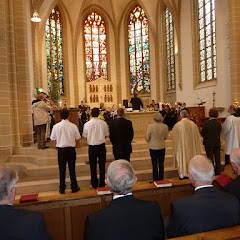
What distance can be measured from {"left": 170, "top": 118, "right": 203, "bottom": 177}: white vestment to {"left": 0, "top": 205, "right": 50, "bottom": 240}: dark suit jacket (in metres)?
4.95

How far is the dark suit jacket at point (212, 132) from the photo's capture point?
22.6ft

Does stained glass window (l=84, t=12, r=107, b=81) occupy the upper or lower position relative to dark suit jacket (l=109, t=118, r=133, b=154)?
upper

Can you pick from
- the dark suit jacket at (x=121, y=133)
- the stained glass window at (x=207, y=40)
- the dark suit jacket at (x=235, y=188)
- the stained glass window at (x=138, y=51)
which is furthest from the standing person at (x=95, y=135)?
the stained glass window at (x=138, y=51)

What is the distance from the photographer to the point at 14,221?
2096 mm

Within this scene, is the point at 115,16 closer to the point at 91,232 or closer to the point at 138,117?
the point at 138,117

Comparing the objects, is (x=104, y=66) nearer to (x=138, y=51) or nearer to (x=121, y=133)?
(x=138, y=51)

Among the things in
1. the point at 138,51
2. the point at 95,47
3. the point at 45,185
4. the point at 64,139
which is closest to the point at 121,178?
the point at 64,139

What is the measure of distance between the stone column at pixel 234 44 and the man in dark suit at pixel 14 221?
10.4 meters

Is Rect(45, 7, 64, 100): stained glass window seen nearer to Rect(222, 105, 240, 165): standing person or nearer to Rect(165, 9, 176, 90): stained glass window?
Rect(165, 9, 176, 90): stained glass window

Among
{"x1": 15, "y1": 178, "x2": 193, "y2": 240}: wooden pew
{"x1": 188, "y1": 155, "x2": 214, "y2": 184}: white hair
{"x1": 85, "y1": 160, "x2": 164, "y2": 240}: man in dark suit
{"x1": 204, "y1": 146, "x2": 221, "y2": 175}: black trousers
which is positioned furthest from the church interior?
{"x1": 85, "y1": 160, "x2": 164, "y2": 240}: man in dark suit

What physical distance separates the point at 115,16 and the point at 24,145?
14181 millimetres

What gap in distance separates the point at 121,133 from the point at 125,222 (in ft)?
14.1

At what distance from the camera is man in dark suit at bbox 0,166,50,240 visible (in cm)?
→ 208

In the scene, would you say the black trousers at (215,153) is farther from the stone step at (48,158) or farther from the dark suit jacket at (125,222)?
the dark suit jacket at (125,222)
